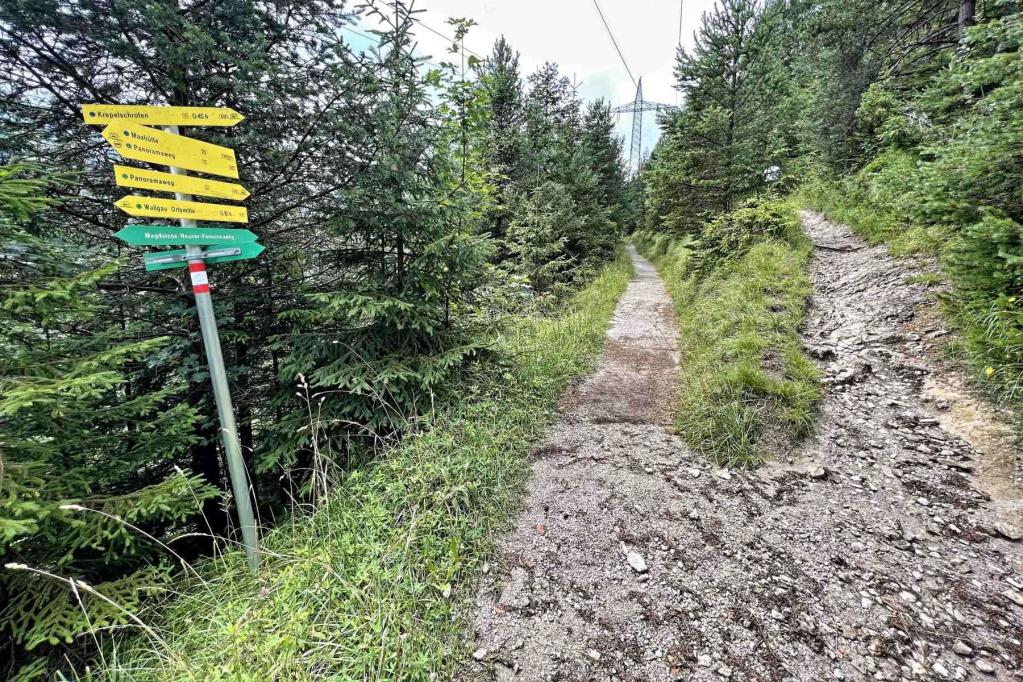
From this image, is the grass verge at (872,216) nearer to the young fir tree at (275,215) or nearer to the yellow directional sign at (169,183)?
the young fir tree at (275,215)

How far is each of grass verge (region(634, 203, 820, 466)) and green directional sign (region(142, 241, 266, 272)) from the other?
172 inches

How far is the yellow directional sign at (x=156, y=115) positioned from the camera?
2.09 meters

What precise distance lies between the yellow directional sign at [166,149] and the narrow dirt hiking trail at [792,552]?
3.33 m

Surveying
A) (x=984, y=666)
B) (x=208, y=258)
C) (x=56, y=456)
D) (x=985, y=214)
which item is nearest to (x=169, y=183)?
(x=208, y=258)

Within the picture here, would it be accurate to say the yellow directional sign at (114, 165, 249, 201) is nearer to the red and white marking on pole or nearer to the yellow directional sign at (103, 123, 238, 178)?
the yellow directional sign at (103, 123, 238, 178)

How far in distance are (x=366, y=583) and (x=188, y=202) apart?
2602 millimetres

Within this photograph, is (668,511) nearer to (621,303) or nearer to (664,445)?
(664,445)

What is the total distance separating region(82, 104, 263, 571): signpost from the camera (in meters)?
2.14

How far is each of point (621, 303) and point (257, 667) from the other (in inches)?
431

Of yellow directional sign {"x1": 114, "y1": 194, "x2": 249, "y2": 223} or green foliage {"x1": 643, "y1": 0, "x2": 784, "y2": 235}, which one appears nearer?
yellow directional sign {"x1": 114, "y1": 194, "x2": 249, "y2": 223}

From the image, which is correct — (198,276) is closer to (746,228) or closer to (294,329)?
(294,329)

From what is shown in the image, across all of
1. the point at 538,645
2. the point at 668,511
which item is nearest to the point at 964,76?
the point at 668,511

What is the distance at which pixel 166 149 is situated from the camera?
7.54 ft

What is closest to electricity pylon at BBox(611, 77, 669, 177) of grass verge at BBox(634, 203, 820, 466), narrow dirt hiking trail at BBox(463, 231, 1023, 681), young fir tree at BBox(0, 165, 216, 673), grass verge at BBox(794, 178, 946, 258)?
grass verge at BBox(794, 178, 946, 258)
